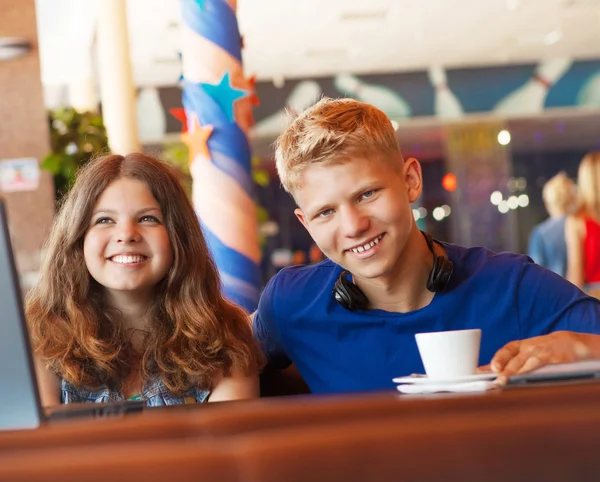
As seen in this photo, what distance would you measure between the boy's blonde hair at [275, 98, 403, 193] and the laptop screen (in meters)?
0.85

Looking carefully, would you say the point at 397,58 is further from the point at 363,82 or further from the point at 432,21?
the point at 432,21

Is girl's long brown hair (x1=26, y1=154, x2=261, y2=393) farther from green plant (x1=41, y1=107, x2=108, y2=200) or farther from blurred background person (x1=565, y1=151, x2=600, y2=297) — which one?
blurred background person (x1=565, y1=151, x2=600, y2=297)

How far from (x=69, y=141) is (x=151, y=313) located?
133 inches

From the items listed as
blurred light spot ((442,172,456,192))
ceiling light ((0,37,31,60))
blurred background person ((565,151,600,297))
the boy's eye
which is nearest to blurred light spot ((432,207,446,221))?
blurred light spot ((442,172,456,192))

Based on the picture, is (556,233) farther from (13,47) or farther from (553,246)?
(13,47)

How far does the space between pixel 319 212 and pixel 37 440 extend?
1.15 meters

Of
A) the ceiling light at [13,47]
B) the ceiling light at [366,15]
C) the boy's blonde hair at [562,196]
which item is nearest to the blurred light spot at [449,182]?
the ceiling light at [366,15]

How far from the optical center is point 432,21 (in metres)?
8.60

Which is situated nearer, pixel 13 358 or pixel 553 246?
pixel 13 358

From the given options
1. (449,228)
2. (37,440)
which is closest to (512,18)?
(449,228)

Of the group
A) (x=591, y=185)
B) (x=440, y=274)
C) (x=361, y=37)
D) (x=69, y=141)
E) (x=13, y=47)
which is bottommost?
(x=440, y=274)

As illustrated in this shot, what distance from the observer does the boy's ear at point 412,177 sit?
1.81 metres

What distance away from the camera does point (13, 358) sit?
0.90 metres

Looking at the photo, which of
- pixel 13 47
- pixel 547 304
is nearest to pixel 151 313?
pixel 547 304
